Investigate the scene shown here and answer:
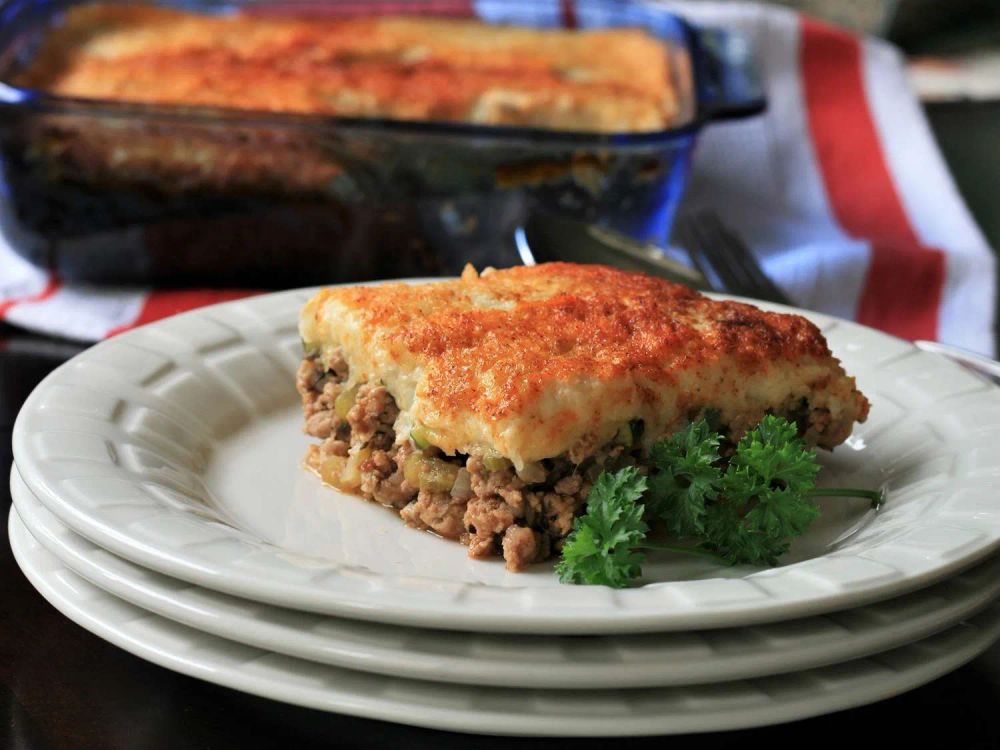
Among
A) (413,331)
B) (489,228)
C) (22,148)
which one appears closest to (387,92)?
(489,228)

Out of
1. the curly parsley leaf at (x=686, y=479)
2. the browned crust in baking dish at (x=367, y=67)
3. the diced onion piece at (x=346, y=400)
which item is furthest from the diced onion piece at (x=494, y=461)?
the browned crust in baking dish at (x=367, y=67)

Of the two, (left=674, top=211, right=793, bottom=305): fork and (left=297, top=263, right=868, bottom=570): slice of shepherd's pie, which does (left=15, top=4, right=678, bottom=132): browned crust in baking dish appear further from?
(left=297, top=263, right=868, bottom=570): slice of shepherd's pie

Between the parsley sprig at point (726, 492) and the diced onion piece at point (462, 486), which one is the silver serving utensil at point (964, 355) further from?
the diced onion piece at point (462, 486)

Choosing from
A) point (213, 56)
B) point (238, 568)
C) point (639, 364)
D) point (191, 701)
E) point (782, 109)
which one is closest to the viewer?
point (238, 568)

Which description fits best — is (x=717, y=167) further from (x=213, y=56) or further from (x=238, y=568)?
(x=238, y=568)

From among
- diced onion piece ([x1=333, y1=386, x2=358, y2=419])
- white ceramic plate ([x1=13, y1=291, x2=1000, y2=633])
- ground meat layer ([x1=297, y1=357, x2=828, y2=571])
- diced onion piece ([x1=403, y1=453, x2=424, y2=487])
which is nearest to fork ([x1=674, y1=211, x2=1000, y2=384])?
white ceramic plate ([x1=13, y1=291, x2=1000, y2=633])

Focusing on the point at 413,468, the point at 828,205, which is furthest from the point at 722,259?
the point at 413,468

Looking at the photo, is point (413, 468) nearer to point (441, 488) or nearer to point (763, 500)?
point (441, 488)
